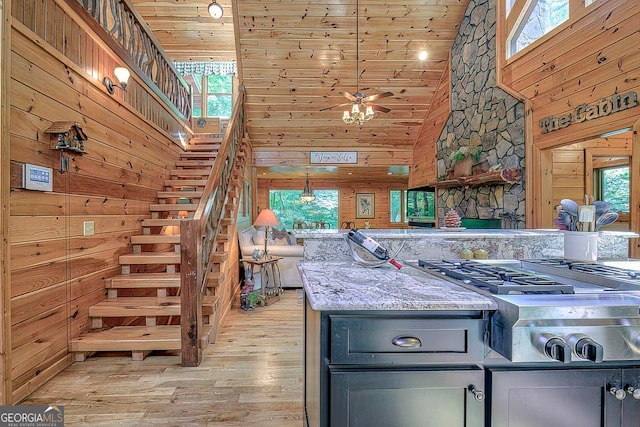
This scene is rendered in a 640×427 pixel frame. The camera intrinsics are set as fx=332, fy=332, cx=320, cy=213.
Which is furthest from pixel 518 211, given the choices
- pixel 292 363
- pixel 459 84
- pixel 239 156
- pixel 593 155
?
pixel 239 156

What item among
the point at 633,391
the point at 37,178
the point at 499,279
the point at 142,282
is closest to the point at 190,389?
the point at 142,282

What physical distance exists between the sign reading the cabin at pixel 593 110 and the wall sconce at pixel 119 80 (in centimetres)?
478

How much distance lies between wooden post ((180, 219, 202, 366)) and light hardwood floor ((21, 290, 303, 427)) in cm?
15

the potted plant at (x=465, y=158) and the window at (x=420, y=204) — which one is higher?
the potted plant at (x=465, y=158)

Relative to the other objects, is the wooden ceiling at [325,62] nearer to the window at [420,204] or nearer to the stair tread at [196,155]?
the window at [420,204]

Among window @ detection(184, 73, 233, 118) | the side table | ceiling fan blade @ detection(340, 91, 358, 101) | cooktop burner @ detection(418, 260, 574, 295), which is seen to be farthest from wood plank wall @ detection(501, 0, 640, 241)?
window @ detection(184, 73, 233, 118)

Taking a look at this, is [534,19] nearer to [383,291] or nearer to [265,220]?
[265,220]

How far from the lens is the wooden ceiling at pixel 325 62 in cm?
527

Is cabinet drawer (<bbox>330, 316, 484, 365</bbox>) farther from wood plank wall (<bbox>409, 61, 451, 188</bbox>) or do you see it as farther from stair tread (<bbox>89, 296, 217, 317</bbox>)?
wood plank wall (<bbox>409, 61, 451, 188</bbox>)

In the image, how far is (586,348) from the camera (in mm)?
976

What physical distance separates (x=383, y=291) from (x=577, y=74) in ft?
12.2

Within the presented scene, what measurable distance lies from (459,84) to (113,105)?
5135mm

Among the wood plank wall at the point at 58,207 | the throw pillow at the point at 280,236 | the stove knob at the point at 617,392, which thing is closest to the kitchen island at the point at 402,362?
the stove knob at the point at 617,392

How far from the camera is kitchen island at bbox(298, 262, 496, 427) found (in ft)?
3.61
